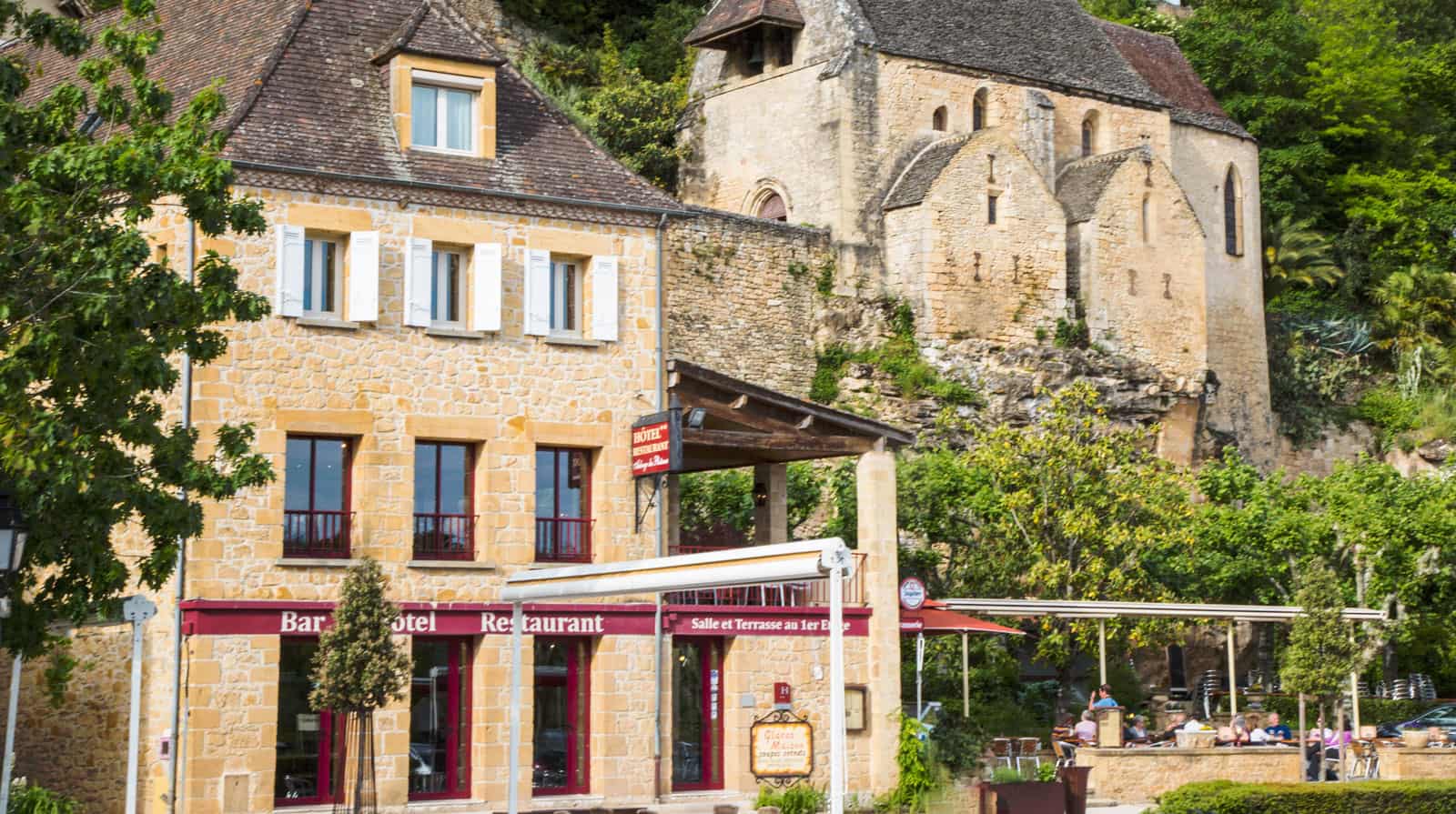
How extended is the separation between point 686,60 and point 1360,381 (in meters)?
19.5

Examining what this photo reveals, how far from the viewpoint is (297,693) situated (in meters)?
25.7

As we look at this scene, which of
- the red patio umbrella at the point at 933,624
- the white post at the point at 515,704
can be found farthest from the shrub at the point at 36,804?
the red patio umbrella at the point at 933,624

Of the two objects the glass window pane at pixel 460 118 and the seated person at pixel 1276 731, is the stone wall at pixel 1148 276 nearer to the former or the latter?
the seated person at pixel 1276 731

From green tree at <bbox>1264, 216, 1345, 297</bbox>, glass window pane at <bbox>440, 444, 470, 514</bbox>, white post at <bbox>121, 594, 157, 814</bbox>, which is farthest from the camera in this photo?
green tree at <bbox>1264, 216, 1345, 297</bbox>

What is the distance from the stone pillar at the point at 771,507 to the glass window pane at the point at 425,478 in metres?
5.73

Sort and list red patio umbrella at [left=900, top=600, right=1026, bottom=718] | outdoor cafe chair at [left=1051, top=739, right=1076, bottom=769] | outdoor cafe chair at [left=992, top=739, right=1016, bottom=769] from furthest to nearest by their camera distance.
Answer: outdoor cafe chair at [left=1051, top=739, right=1076, bottom=769] < red patio umbrella at [left=900, top=600, right=1026, bottom=718] < outdoor cafe chair at [left=992, top=739, right=1016, bottom=769]

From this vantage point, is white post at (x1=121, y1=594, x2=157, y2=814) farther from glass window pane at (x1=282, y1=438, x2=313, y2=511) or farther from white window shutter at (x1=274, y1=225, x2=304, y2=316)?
white window shutter at (x1=274, y1=225, x2=304, y2=316)

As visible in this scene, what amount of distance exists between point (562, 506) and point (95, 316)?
36.9 feet

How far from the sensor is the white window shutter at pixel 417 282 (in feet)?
89.0

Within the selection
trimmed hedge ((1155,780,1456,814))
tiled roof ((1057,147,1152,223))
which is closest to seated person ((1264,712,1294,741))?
trimmed hedge ((1155,780,1456,814))

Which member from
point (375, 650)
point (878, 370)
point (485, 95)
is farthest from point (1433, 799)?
point (878, 370)

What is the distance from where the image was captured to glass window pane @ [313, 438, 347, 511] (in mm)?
26547

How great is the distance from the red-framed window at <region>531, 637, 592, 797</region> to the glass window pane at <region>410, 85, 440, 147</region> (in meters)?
6.49

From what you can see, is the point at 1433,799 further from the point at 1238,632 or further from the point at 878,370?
the point at 1238,632
